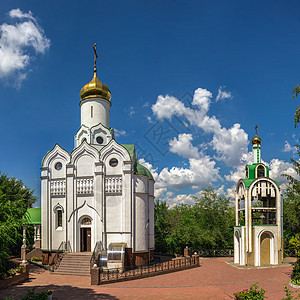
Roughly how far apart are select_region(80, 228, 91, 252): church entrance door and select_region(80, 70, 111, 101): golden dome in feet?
41.2

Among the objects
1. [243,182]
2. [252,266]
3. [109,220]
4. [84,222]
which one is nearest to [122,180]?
[109,220]

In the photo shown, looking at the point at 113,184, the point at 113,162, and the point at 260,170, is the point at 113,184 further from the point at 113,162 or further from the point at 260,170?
the point at 260,170

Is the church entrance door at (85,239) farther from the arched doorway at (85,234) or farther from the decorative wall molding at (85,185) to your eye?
the decorative wall molding at (85,185)

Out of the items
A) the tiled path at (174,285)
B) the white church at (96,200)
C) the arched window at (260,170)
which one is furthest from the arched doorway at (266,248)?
the white church at (96,200)

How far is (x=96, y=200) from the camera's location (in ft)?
76.2

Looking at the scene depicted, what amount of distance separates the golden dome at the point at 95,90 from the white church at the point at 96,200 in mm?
5316

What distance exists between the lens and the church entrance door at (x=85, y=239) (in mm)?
23391

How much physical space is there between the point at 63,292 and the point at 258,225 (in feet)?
51.4

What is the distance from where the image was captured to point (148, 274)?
62.4 ft

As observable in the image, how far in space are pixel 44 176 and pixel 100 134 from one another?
6.32 meters

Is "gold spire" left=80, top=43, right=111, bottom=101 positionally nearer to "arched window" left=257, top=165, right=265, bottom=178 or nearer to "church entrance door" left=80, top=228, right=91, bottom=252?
"church entrance door" left=80, top=228, right=91, bottom=252

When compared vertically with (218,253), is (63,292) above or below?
above

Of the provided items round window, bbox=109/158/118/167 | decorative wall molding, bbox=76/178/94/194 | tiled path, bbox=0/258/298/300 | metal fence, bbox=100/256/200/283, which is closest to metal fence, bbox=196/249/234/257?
metal fence, bbox=100/256/200/283

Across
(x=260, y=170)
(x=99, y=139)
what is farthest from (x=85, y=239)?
(x=260, y=170)
